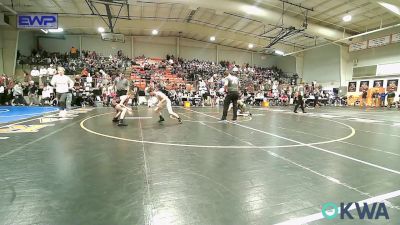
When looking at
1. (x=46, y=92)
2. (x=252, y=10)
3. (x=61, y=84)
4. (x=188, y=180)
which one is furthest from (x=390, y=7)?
(x=46, y=92)

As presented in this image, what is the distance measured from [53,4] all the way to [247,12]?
555 inches

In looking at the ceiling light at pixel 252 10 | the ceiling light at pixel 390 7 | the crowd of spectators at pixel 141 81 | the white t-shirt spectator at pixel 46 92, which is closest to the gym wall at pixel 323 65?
the crowd of spectators at pixel 141 81

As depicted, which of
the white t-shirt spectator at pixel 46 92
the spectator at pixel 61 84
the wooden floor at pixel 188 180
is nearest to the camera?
the wooden floor at pixel 188 180

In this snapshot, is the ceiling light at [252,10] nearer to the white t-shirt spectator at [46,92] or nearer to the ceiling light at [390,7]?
the ceiling light at [390,7]

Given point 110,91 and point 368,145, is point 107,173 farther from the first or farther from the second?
point 110,91

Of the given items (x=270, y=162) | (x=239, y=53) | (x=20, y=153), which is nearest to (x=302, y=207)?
(x=270, y=162)

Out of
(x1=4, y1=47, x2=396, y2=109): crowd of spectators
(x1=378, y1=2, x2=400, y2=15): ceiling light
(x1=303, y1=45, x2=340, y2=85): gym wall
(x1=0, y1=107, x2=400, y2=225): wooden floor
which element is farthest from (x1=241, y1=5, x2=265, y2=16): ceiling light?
(x1=0, y1=107, x2=400, y2=225): wooden floor

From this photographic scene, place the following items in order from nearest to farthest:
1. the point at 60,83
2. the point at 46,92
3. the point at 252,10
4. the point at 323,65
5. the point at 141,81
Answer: the point at 60,83 < the point at 46,92 < the point at 252,10 < the point at 141,81 < the point at 323,65

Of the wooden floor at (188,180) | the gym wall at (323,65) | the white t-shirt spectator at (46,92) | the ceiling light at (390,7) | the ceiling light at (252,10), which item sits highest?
the ceiling light at (252,10)

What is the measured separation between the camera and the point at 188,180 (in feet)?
9.77

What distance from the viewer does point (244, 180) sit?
118 inches

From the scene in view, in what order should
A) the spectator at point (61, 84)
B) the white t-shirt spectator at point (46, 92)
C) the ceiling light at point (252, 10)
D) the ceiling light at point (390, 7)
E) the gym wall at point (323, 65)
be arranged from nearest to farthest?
the spectator at point (61, 84)
the ceiling light at point (390, 7)
the white t-shirt spectator at point (46, 92)
the ceiling light at point (252, 10)
the gym wall at point (323, 65)

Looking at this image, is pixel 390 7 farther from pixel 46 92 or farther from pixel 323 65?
pixel 46 92

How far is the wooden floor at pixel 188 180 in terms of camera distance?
84.2 inches
